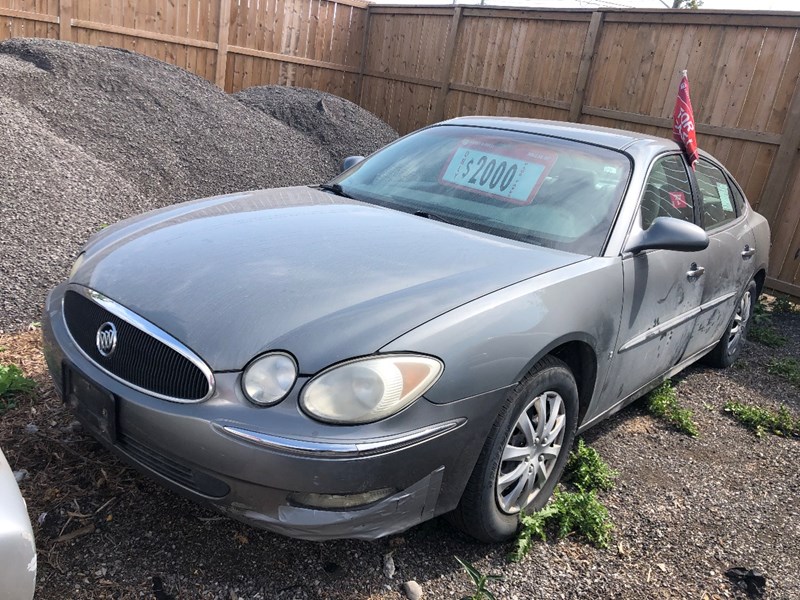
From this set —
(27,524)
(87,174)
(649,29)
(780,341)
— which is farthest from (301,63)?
(27,524)

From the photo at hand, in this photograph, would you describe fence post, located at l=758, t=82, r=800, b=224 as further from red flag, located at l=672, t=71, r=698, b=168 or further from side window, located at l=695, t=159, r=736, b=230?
red flag, located at l=672, t=71, r=698, b=168

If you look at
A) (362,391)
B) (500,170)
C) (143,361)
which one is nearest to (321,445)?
(362,391)

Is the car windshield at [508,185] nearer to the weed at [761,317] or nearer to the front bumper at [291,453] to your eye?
the front bumper at [291,453]

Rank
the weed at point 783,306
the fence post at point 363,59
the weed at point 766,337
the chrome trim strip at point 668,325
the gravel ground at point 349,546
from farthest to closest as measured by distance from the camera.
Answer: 1. the fence post at point 363,59
2. the weed at point 783,306
3. the weed at point 766,337
4. the chrome trim strip at point 668,325
5. the gravel ground at point 349,546

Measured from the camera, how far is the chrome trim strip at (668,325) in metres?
3.10

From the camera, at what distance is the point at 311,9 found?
1248 cm

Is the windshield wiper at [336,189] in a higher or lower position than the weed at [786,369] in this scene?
higher

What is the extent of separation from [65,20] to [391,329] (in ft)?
32.7

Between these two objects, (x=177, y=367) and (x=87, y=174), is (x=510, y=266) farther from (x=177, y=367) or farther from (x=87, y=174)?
(x=87, y=174)

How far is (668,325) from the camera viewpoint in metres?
3.44

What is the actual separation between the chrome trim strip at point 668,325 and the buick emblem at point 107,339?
2.13 m

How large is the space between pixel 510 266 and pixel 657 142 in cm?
169

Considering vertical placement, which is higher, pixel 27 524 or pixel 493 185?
pixel 493 185

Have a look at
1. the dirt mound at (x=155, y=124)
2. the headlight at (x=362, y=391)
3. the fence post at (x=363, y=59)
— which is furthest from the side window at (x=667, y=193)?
the fence post at (x=363, y=59)
